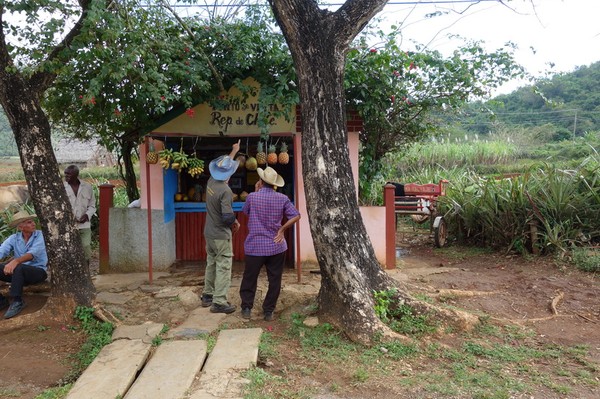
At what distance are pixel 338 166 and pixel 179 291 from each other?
2820 millimetres

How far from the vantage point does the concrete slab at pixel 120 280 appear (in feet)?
22.6

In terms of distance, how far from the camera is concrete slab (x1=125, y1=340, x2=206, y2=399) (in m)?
3.75

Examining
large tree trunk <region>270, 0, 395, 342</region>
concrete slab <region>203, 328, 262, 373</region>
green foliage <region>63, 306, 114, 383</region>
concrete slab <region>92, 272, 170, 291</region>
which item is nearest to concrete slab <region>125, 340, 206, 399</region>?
concrete slab <region>203, 328, 262, 373</region>

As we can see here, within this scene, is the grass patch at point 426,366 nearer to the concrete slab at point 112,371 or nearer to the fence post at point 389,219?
the concrete slab at point 112,371

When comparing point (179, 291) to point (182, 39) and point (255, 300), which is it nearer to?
point (255, 300)

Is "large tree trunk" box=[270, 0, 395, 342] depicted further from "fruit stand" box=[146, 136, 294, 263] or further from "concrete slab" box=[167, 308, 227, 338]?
"fruit stand" box=[146, 136, 294, 263]

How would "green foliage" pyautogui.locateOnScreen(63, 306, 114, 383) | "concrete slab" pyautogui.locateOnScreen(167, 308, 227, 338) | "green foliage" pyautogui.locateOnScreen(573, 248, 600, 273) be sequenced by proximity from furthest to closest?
"green foliage" pyautogui.locateOnScreen(573, 248, 600, 273) → "concrete slab" pyautogui.locateOnScreen(167, 308, 227, 338) → "green foliage" pyautogui.locateOnScreen(63, 306, 114, 383)

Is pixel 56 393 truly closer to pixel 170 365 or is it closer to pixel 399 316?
pixel 170 365

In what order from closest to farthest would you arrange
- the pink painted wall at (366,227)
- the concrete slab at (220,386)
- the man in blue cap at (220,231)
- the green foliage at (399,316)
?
the concrete slab at (220,386)
the green foliage at (399,316)
the man in blue cap at (220,231)
the pink painted wall at (366,227)

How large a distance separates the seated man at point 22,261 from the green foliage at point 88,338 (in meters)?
0.82

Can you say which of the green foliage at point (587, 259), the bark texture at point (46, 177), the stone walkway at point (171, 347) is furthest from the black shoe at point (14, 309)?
the green foliage at point (587, 259)

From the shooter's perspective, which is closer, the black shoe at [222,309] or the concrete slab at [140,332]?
the concrete slab at [140,332]

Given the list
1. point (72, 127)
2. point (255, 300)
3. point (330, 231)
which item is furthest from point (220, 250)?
point (72, 127)

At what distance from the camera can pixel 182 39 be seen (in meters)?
6.81
